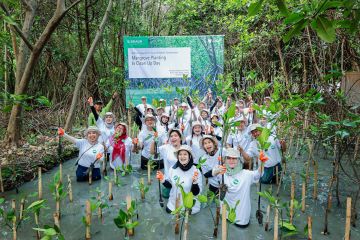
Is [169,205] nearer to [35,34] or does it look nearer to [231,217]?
[231,217]

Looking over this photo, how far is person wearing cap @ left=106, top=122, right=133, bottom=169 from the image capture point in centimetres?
584

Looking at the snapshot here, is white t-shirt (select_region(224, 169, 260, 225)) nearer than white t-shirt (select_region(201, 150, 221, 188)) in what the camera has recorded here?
Yes

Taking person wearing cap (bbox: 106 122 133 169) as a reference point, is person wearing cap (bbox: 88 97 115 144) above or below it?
above

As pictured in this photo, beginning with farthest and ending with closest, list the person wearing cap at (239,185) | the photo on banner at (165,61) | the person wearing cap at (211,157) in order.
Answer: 1. the photo on banner at (165,61)
2. the person wearing cap at (211,157)
3. the person wearing cap at (239,185)

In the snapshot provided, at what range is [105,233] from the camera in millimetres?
3723

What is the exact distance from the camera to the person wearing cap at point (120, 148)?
19.2 feet

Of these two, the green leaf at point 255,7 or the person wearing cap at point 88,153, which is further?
the person wearing cap at point 88,153

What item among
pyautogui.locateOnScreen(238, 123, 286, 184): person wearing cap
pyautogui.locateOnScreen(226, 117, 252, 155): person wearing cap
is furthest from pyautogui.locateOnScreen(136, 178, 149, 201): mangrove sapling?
pyautogui.locateOnScreen(226, 117, 252, 155): person wearing cap

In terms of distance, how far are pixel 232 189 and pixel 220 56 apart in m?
6.36

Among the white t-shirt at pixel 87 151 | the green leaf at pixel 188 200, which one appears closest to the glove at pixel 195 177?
the green leaf at pixel 188 200

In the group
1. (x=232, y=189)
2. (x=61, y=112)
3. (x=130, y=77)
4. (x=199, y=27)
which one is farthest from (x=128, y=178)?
(x=199, y=27)

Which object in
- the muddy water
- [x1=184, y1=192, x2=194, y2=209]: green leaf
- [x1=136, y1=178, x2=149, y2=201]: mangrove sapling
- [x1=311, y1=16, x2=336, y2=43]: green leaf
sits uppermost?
[x1=311, y1=16, x2=336, y2=43]: green leaf

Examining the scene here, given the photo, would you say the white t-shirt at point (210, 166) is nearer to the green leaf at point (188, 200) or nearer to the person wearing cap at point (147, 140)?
the person wearing cap at point (147, 140)

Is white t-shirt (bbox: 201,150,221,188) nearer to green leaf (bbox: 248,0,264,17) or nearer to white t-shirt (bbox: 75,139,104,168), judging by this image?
white t-shirt (bbox: 75,139,104,168)
